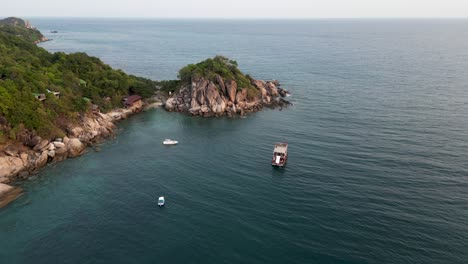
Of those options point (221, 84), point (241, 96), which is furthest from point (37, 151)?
point (241, 96)

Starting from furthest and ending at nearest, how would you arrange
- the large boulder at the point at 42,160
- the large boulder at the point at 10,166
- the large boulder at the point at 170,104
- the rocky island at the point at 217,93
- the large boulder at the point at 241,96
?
the large boulder at the point at 241,96, the large boulder at the point at 170,104, the rocky island at the point at 217,93, the large boulder at the point at 42,160, the large boulder at the point at 10,166

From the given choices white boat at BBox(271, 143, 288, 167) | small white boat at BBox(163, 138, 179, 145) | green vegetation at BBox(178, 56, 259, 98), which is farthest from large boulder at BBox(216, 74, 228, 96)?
white boat at BBox(271, 143, 288, 167)

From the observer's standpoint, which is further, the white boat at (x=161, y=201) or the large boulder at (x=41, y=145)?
the large boulder at (x=41, y=145)

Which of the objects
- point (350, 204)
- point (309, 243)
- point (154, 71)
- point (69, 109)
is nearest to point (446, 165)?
point (350, 204)

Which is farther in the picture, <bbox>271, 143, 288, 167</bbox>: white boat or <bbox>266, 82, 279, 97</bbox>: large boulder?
<bbox>266, 82, 279, 97</bbox>: large boulder

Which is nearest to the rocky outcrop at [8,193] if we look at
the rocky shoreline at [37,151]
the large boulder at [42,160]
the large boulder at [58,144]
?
the rocky shoreline at [37,151]

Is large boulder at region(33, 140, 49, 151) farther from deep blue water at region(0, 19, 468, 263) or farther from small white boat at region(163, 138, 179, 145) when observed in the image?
small white boat at region(163, 138, 179, 145)

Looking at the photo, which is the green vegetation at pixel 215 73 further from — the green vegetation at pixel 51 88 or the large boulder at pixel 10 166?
the large boulder at pixel 10 166
